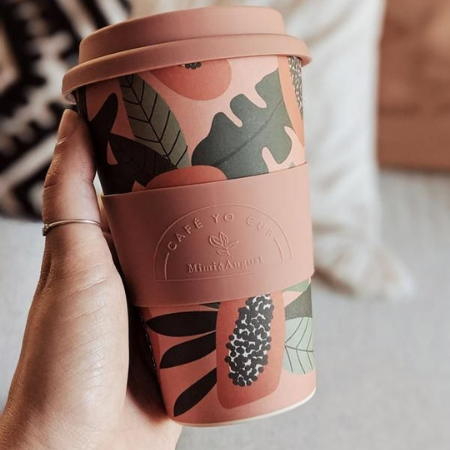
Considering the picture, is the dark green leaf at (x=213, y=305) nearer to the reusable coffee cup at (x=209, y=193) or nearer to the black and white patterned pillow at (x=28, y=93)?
the reusable coffee cup at (x=209, y=193)

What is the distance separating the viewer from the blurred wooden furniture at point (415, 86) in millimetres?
1479

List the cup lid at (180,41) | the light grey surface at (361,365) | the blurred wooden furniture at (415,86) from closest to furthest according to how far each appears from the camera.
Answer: the cup lid at (180,41), the light grey surface at (361,365), the blurred wooden furniture at (415,86)

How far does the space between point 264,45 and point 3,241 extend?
0.43 m

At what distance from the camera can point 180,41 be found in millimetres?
512

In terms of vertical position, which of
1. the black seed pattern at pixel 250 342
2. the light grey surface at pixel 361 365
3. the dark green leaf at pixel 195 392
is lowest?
the light grey surface at pixel 361 365

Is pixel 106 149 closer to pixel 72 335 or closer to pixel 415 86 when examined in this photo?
pixel 72 335

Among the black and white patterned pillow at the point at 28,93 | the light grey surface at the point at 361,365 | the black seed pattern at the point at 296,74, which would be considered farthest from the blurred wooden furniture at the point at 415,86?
the black seed pattern at the point at 296,74

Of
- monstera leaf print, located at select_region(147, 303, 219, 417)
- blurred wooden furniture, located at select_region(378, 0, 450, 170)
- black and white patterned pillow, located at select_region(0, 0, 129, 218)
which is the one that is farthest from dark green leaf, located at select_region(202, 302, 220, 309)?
blurred wooden furniture, located at select_region(378, 0, 450, 170)

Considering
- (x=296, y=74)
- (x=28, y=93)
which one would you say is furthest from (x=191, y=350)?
(x=28, y=93)

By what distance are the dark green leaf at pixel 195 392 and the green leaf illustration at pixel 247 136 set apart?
0.18 m

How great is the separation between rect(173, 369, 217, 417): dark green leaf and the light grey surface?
0.17 metres

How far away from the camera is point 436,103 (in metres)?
1.56

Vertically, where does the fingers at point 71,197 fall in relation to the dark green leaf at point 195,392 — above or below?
above

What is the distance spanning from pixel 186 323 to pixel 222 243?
8 cm
